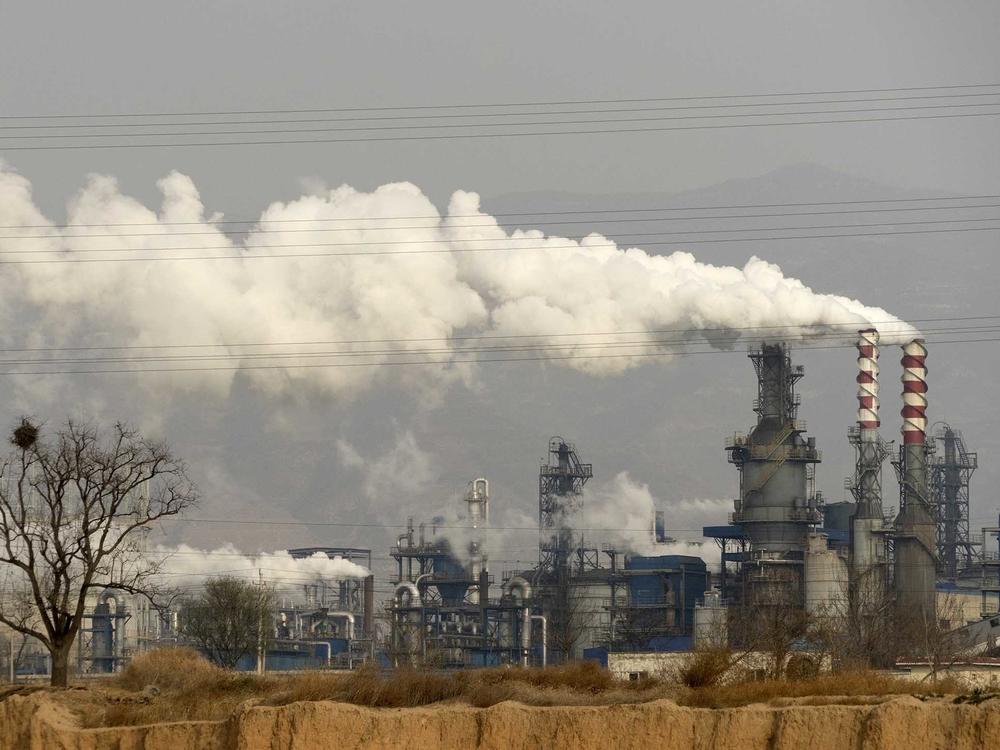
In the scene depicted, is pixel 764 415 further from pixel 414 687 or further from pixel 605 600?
pixel 414 687

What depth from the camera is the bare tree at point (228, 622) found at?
70.8 metres

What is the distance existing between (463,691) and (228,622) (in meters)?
54.1

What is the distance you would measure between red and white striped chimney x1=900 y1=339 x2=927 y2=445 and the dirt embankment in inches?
2464

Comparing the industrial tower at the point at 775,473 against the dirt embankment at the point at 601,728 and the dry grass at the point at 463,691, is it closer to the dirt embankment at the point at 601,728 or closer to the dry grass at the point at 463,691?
the dry grass at the point at 463,691

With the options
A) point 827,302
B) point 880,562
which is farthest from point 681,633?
point 827,302

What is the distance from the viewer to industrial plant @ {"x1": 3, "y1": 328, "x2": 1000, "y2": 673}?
76.8 metres

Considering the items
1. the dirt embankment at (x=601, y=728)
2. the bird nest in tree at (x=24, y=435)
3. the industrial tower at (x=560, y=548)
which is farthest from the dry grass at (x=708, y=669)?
the industrial tower at (x=560, y=548)

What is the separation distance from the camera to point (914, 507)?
79188 millimetres

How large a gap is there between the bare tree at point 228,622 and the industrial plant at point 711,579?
173 cm

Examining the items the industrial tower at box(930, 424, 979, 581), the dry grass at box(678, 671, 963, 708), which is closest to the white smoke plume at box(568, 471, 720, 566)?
the industrial tower at box(930, 424, 979, 581)

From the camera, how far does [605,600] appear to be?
86.8 meters

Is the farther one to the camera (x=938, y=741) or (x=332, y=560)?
(x=332, y=560)

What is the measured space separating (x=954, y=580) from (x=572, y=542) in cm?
2223

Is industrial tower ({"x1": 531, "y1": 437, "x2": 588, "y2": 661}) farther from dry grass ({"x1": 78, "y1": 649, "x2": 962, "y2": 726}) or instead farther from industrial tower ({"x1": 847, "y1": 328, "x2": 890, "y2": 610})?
dry grass ({"x1": 78, "y1": 649, "x2": 962, "y2": 726})
